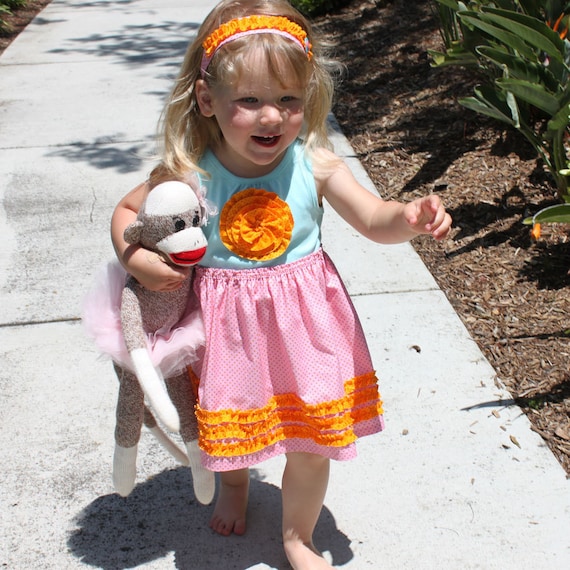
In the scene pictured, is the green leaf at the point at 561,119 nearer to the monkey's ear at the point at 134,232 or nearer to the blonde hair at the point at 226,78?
the blonde hair at the point at 226,78

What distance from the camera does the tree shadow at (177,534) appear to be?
2.38 meters

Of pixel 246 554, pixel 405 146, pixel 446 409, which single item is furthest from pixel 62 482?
pixel 405 146

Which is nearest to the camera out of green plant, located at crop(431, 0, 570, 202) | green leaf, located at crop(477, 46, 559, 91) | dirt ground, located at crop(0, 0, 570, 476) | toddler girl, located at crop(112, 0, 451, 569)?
toddler girl, located at crop(112, 0, 451, 569)

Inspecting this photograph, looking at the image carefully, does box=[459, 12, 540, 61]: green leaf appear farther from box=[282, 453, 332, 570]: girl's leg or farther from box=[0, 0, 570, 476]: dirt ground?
box=[282, 453, 332, 570]: girl's leg

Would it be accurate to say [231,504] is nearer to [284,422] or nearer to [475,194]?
[284,422]

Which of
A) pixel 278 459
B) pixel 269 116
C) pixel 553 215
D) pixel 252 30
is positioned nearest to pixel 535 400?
pixel 553 215

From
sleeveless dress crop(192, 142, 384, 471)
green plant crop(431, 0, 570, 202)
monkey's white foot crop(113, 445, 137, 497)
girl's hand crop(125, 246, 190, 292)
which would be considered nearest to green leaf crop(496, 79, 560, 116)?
green plant crop(431, 0, 570, 202)

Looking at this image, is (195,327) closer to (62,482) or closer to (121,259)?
(121,259)

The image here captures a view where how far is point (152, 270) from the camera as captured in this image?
1.94 meters

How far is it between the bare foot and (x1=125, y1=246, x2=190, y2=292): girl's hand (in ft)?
2.69

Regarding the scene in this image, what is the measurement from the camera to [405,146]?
4914mm

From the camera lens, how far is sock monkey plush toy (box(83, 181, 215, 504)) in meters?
1.92

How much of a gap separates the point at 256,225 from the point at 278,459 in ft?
3.30

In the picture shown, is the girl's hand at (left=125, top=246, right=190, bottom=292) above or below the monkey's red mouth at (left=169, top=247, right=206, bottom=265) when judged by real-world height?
below
